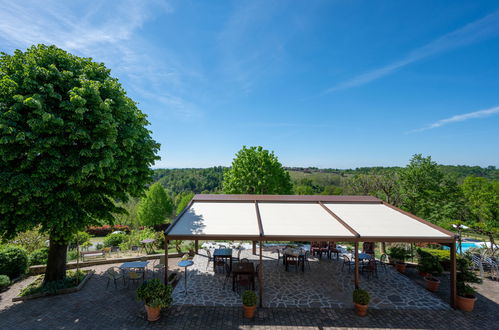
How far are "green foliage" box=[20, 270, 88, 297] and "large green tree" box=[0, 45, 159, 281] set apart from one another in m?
1.76

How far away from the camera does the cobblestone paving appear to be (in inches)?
317

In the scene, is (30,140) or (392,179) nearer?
(30,140)

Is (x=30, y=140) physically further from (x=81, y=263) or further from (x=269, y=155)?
(x=269, y=155)

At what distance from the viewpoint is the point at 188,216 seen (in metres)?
9.33

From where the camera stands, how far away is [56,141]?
7.36m

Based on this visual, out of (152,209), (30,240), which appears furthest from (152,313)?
(152,209)

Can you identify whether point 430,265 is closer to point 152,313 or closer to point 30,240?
point 152,313

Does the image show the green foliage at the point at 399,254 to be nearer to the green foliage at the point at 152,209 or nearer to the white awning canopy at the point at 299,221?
the white awning canopy at the point at 299,221

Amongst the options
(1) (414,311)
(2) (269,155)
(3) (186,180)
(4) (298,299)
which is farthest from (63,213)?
(3) (186,180)

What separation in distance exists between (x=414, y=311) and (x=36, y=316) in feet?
42.1

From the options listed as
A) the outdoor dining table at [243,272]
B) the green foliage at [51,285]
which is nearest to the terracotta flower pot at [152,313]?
the outdoor dining table at [243,272]

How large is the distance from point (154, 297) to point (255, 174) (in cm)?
1543

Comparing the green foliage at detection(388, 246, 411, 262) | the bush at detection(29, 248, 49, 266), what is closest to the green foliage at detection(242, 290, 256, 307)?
the green foliage at detection(388, 246, 411, 262)

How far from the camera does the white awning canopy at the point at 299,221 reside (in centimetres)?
744
